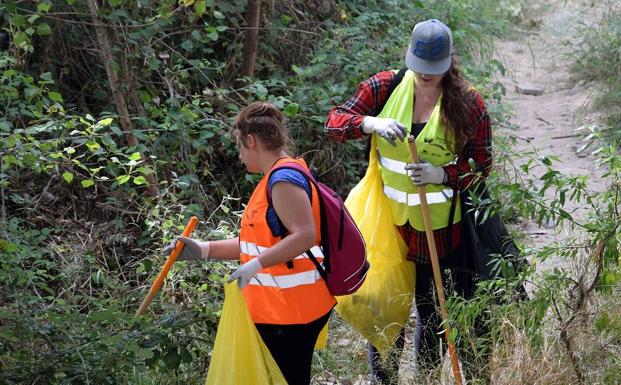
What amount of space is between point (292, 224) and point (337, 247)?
10.1 inches

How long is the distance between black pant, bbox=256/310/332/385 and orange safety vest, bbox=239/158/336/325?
44 millimetres

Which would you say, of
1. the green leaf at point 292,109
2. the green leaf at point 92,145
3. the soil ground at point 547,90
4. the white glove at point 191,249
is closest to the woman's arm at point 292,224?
the white glove at point 191,249

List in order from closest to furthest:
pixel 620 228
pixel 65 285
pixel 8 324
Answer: pixel 620 228 < pixel 8 324 < pixel 65 285

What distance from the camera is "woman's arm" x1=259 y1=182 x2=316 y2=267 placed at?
329cm

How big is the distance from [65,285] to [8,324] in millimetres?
1022

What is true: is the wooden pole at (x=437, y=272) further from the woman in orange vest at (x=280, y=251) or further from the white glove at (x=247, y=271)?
the white glove at (x=247, y=271)

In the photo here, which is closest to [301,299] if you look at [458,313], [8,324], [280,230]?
[280,230]

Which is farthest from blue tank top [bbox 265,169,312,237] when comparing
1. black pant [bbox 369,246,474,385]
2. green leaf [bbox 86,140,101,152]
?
green leaf [bbox 86,140,101,152]

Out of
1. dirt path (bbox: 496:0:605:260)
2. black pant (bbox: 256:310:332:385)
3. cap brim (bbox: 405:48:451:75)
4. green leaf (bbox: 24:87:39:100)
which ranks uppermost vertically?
cap brim (bbox: 405:48:451:75)

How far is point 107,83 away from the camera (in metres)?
6.40

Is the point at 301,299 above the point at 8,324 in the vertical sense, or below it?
above

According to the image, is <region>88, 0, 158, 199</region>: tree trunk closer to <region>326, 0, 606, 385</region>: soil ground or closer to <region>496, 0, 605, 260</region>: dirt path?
<region>326, 0, 606, 385</region>: soil ground

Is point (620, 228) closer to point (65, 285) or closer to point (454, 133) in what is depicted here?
point (454, 133)

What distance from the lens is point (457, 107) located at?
3832 millimetres
